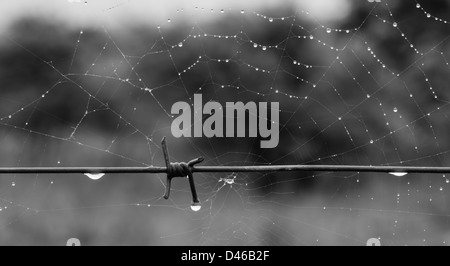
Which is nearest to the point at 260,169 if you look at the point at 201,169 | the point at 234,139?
the point at 201,169

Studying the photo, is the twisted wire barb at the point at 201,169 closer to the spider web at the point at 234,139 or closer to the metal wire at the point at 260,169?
the metal wire at the point at 260,169

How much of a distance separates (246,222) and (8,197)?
2251mm

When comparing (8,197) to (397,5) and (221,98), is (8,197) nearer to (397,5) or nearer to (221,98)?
(221,98)

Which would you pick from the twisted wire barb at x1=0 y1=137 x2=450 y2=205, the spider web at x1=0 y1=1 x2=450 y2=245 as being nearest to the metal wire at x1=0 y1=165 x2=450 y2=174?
the twisted wire barb at x1=0 y1=137 x2=450 y2=205

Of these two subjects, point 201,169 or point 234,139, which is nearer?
point 201,169

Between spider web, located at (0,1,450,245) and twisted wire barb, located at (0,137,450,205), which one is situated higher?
spider web, located at (0,1,450,245)

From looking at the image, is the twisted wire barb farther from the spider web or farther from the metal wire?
the spider web

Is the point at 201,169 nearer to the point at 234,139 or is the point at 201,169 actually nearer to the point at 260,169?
the point at 260,169

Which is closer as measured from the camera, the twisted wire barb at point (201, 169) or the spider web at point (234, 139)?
the twisted wire barb at point (201, 169)

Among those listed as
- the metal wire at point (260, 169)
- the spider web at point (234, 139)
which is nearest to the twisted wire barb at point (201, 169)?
the metal wire at point (260, 169)

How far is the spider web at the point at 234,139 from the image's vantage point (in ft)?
15.5

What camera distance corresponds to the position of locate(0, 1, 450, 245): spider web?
186 inches

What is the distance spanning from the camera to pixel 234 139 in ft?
14.8

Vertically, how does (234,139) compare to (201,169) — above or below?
above
